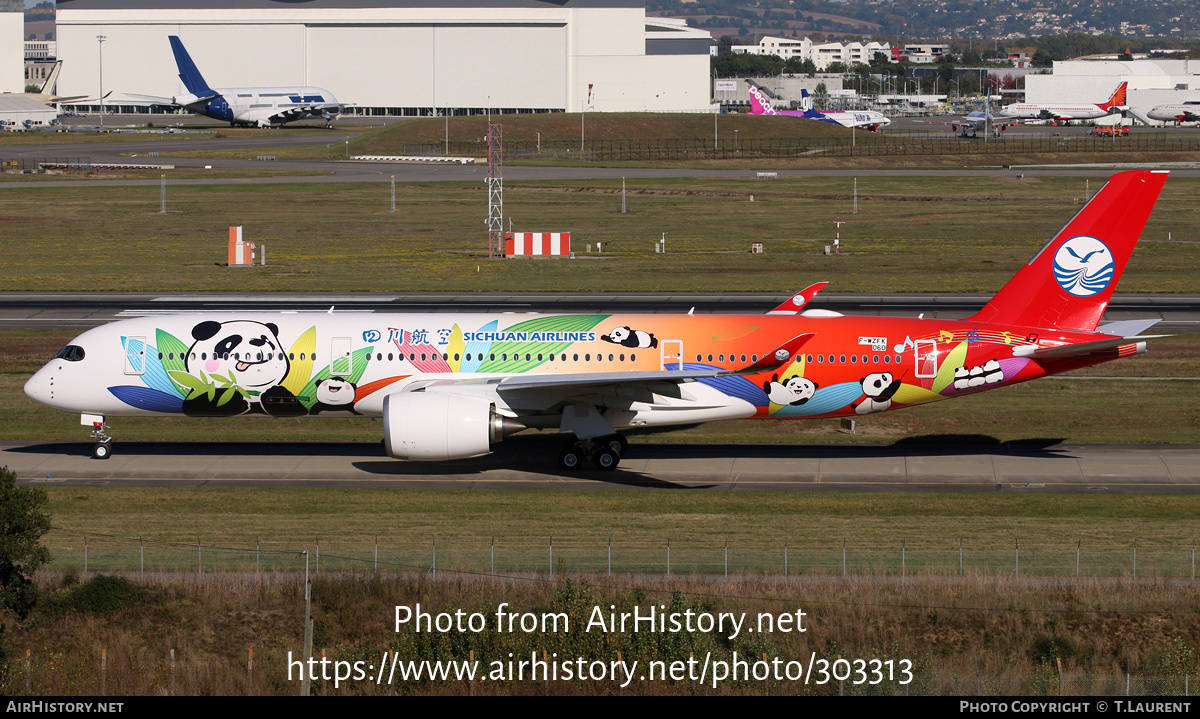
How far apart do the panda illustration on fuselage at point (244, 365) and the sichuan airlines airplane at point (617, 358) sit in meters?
0.05

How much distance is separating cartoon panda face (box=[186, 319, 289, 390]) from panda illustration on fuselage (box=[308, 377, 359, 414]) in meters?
1.33

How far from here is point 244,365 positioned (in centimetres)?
3959

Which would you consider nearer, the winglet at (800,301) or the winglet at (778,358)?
the winglet at (778,358)

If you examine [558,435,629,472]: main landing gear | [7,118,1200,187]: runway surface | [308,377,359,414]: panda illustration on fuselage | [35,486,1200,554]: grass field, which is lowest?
[35,486,1200,554]: grass field

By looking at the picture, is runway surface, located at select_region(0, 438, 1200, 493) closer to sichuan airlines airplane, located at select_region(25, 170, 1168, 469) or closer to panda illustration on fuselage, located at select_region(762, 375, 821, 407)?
sichuan airlines airplane, located at select_region(25, 170, 1168, 469)

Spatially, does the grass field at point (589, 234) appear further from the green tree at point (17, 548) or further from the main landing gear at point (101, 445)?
the green tree at point (17, 548)

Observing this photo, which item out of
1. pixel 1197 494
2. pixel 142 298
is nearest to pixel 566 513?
pixel 1197 494

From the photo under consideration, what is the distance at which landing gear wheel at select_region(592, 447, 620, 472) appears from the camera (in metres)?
39.8

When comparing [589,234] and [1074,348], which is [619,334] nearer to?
[1074,348]

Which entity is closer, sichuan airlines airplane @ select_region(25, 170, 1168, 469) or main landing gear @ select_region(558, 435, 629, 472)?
sichuan airlines airplane @ select_region(25, 170, 1168, 469)

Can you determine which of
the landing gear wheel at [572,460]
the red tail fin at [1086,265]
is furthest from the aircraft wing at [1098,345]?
the landing gear wheel at [572,460]

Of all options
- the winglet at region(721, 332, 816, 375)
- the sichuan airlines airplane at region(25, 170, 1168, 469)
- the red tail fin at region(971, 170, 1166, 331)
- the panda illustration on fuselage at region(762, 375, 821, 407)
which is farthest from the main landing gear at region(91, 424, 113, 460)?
the red tail fin at region(971, 170, 1166, 331)

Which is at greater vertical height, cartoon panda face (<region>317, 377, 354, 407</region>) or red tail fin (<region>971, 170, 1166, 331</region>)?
red tail fin (<region>971, 170, 1166, 331</region>)

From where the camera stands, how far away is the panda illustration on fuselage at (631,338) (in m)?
39.5
